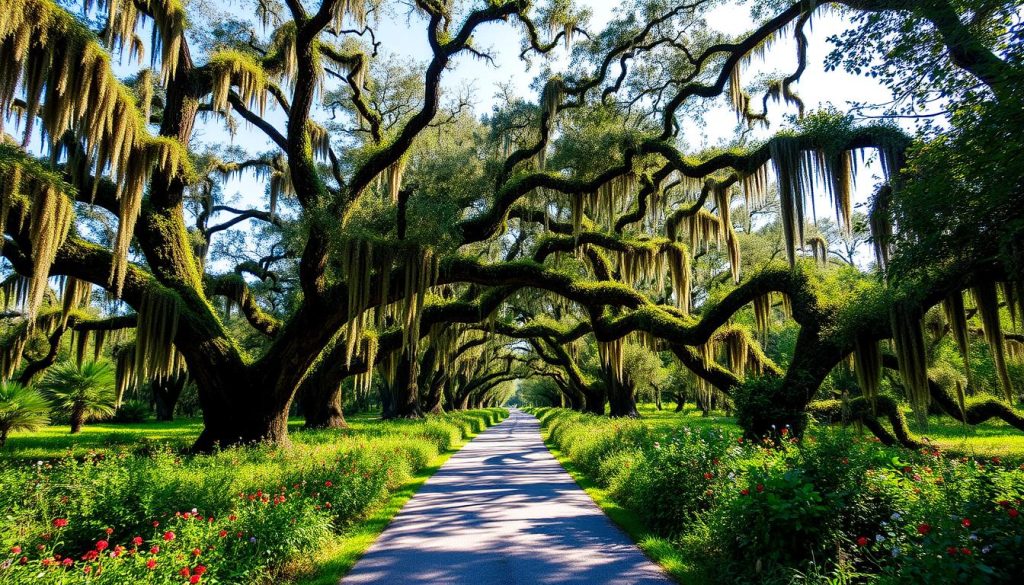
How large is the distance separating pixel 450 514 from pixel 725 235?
10117 millimetres

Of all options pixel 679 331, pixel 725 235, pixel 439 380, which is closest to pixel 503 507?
pixel 679 331

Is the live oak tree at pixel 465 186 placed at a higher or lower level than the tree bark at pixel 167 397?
higher

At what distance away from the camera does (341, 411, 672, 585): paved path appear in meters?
4.95

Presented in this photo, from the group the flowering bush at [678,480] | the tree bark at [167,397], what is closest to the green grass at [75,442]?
the flowering bush at [678,480]

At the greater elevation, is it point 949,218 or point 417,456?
point 949,218

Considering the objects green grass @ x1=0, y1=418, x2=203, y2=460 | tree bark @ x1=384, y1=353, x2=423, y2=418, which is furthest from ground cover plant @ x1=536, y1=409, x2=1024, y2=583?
tree bark @ x1=384, y1=353, x2=423, y2=418

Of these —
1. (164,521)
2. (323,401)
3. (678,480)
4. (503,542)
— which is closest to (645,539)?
(678,480)

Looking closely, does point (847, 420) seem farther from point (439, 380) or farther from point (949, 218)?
point (439, 380)

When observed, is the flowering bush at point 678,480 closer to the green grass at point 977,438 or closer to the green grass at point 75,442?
the green grass at point 977,438

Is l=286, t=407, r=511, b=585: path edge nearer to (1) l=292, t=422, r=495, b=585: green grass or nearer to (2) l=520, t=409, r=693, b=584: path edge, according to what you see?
(1) l=292, t=422, r=495, b=585: green grass

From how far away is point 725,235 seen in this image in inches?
540

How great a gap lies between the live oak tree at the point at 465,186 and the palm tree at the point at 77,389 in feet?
25.5

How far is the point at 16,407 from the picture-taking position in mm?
13633

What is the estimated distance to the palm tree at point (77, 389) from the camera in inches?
813
